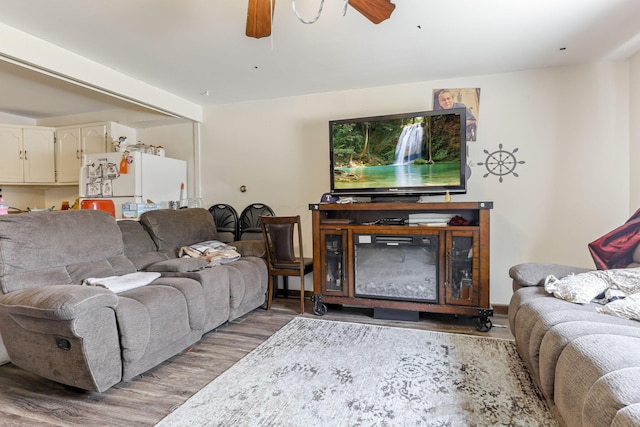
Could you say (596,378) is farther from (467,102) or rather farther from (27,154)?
(27,154)

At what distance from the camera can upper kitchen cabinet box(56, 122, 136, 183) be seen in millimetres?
4191

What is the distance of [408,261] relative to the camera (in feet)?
10.1

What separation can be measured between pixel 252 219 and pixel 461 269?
2.48m

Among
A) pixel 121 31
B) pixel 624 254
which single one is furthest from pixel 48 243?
pixel 624 254

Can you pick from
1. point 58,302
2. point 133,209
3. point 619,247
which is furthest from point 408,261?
point 133,209

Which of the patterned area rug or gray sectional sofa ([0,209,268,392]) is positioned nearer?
the patterned area rug

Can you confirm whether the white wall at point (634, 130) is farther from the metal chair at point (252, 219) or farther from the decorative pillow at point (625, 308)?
the metal chair at point (252, 219)

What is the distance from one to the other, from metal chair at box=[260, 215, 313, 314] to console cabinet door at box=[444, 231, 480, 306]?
1.39 m

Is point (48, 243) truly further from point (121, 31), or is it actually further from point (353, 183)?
point (353, 183)

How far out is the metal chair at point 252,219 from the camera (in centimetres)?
401

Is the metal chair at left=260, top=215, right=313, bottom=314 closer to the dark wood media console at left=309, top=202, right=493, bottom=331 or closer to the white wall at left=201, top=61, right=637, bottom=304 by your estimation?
the dark wood media console at left=309, top=202, right=493, bottom=331

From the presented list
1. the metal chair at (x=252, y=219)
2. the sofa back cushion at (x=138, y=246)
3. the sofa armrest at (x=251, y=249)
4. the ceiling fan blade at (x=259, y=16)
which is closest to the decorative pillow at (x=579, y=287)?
the ceiling fan blade at (x=259, y=16)

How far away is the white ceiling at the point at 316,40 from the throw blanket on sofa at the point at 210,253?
1739 mm

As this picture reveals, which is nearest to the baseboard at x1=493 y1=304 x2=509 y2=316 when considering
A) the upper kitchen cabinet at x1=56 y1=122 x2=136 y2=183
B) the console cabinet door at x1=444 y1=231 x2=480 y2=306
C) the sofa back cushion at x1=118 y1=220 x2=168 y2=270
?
the console cabinet door at x1=444 y1=231 x2=480 y2=306
